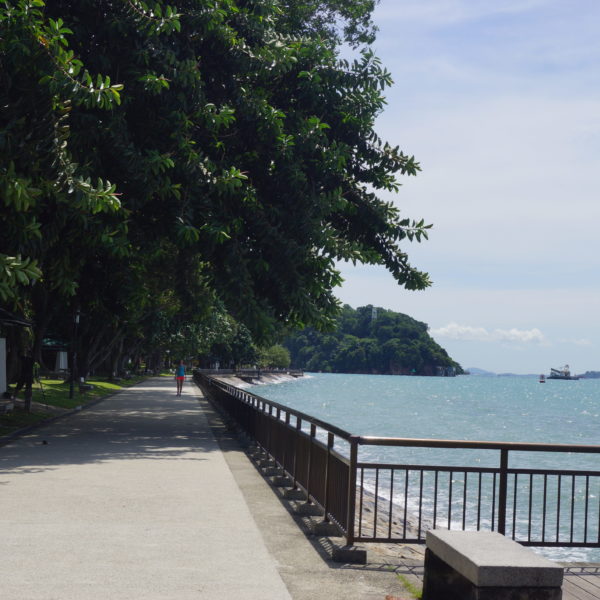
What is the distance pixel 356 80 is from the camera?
23281 mm

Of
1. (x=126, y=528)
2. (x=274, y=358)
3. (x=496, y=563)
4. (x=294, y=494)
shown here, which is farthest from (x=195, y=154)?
(x=274, y=358)

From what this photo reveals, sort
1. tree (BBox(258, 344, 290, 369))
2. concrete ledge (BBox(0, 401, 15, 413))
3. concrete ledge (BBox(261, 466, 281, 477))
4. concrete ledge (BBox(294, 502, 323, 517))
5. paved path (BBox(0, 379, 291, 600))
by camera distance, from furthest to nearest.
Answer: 1. tree (BBox(258, 344, 290, 369))
2. concrete ledge (BBox(0, 401, 15, 413))
3. concrete ledge (BBox(261, 466, 281, 477))
4. concrete ledge (BBox(294, 502, 323, 517))
5. paved path (BBox(0, 379, 291, 600))

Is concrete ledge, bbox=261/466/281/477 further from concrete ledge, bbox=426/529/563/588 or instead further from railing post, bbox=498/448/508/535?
concrete ledge, bbox=426/529/563/588

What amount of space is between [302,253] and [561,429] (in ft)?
192

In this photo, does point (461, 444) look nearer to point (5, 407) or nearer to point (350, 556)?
point (350, 556)

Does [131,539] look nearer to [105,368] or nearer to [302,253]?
[302,253]

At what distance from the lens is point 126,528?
28.4 ft

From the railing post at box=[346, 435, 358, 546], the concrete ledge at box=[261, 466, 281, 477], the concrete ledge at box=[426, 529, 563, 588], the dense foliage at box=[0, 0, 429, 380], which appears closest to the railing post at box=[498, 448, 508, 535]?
the railing post at box=[346, 435, 358, 546]

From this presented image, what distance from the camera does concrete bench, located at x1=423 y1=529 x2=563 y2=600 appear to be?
5340mm

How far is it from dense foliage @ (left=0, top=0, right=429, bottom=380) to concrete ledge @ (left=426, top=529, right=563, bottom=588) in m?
8.95

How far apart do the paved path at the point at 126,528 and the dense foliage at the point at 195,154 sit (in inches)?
133

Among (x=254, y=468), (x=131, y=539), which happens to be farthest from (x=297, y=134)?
(x=131, y=539)

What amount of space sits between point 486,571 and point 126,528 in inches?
178

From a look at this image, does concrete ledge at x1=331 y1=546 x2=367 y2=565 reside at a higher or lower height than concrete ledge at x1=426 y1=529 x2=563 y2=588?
lower
